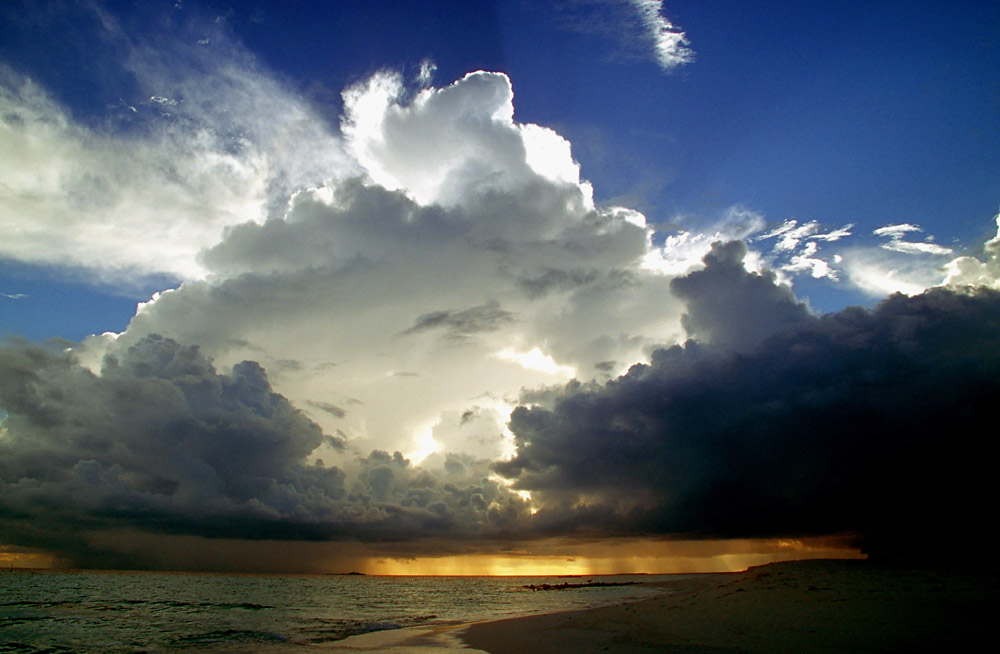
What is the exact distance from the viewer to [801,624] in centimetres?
2180

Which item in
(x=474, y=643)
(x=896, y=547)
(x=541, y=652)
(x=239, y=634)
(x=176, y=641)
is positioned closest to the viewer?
(x=541, y=652)

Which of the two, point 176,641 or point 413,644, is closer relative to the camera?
point 413,644

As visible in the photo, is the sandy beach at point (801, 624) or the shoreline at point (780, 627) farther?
the shoreline at point (780, 627)

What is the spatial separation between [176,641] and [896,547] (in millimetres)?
81649

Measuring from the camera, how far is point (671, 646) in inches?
806

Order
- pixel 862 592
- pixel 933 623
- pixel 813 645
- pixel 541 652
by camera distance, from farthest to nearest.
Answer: pixel 862 592 → pixel 541 652 → pixel 933 623 → pixel 813 645

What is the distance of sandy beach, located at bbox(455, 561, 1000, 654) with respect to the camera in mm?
18062

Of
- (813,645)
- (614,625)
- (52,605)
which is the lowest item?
(52,605)

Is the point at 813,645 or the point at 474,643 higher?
the point at 813,645

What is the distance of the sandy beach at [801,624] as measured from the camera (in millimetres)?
18062

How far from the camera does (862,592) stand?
1185 inches

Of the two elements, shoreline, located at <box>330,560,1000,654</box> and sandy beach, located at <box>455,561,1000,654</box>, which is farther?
shoreline, located at <box>330,560,1000,654</box>

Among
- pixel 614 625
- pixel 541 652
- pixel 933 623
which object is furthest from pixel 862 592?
pixel 541 652

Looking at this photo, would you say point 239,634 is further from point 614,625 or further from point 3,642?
point 614,625
